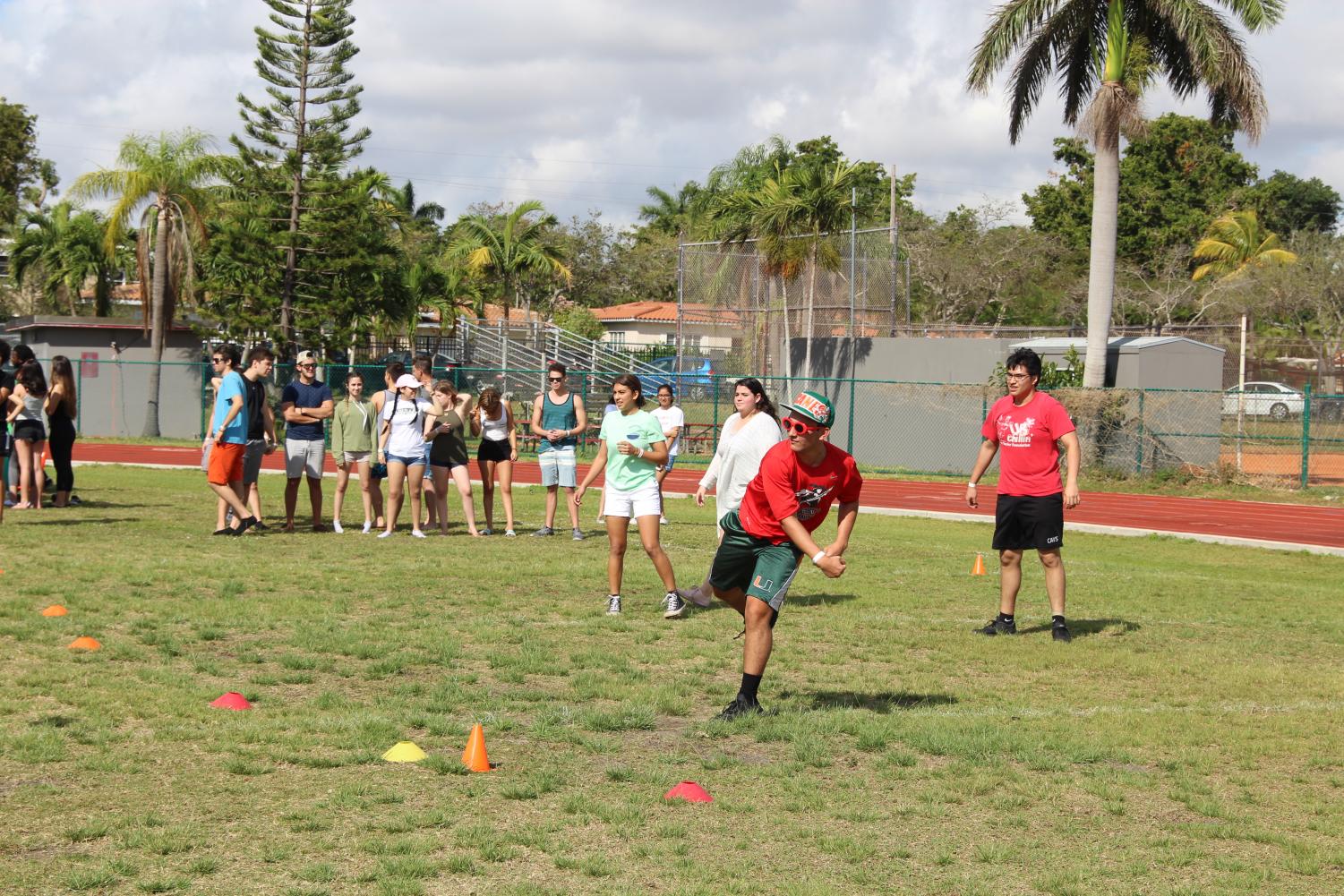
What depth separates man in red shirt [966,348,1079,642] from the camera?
391 inches

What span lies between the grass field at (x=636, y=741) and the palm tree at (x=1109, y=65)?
53.3ft

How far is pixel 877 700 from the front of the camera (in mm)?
7957

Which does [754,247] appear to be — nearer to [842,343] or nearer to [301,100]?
[842,343]

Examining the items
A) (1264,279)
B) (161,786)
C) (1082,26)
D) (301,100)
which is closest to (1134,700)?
(161,786)

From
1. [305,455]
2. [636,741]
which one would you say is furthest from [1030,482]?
[305,455]

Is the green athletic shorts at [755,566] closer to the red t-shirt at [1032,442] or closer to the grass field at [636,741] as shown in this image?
the grass field at [636,741]

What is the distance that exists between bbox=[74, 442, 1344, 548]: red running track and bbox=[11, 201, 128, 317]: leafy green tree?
16505 millimetres

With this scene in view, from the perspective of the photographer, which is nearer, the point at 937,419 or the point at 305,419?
the point at 305,419

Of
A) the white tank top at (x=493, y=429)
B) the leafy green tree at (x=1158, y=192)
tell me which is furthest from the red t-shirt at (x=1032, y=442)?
the leafy green tree at (x=1158, y=192)

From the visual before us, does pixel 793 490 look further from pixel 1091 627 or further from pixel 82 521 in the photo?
pixel 82 521

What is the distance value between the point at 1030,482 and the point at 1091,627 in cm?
144

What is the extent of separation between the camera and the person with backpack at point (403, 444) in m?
15.0

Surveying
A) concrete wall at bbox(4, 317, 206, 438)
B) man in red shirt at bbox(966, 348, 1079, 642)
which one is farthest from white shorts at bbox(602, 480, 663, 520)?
concrete wall at bbox(4, 317, 206, 438)

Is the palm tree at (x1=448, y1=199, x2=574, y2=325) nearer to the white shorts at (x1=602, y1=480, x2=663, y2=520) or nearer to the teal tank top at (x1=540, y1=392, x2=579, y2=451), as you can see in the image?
the teal tank top at (x1=540, y1=392, x2=579, y2=451)
